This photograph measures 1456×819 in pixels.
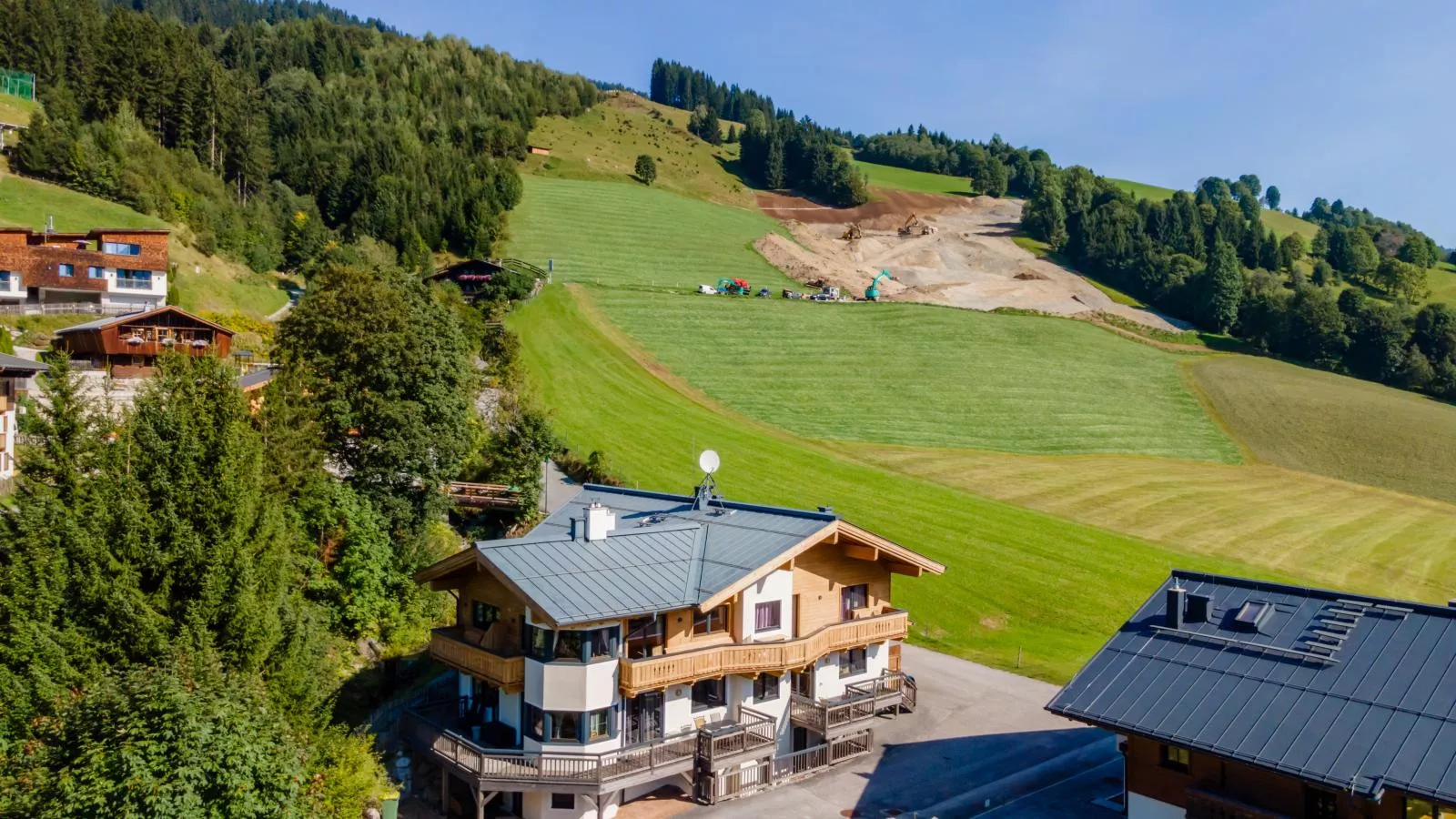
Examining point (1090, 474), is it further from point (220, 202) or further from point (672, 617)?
point (220, 202)

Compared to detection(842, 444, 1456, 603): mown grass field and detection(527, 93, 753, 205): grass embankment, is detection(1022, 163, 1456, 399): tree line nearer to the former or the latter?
detection(842, 444, 1456, 603): mown grass field

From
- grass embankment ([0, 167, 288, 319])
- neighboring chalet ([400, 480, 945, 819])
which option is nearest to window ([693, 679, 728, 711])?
neighboring chalet ([400, 480, 945, 819])

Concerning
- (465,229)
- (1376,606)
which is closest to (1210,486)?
(1376,606)

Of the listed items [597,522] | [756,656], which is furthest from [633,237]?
[756,656]

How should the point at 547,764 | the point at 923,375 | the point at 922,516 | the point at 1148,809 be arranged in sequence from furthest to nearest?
the point at 923,375 → the point at 922,516 → the point at 547,764 → the point at 1148,809

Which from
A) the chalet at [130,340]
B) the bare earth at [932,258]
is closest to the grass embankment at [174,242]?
the chalet at [130,340]

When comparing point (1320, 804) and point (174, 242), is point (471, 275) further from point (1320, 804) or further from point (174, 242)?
point (1320, 804)
